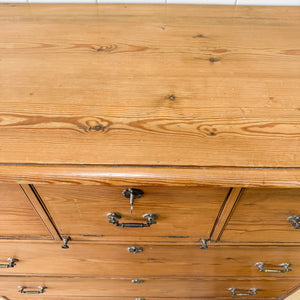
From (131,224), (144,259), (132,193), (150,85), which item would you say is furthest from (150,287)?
(150,85)

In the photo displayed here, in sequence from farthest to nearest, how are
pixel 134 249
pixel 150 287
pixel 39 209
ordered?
pixel 150 287 < pixel 134 249 < pixel 39 209

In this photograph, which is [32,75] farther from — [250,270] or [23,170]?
[250,270]

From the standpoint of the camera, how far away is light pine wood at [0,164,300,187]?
0.40m

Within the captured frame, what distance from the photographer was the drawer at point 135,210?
0.48 m

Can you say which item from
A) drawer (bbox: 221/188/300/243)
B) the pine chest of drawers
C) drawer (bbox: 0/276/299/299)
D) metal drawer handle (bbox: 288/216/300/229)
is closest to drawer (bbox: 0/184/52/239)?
the pine chest of drawers

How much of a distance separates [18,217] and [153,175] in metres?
0.35

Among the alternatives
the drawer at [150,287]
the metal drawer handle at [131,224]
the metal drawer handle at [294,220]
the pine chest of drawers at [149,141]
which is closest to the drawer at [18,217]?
the pine chest of drawers at [149,141]

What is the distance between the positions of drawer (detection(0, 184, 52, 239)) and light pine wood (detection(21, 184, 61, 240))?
10 mm

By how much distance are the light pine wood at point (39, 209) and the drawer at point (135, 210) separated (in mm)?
12

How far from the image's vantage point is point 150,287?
0.93 meters

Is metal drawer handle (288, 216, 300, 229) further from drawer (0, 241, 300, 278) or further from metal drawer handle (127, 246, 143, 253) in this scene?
metal drawer handle (127, 246, 143, 253)

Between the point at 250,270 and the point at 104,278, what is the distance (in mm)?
483

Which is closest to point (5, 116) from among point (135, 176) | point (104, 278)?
point (135, 176)

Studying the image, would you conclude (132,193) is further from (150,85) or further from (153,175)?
(150,85)
